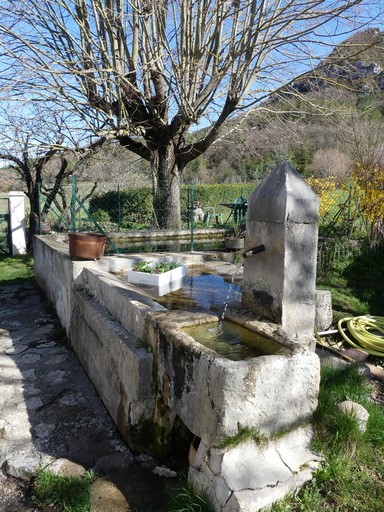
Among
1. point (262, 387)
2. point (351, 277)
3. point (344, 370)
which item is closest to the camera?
point (262, 387)

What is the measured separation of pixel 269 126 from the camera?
39.4ft

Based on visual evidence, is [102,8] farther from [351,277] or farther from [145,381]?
[145,381]

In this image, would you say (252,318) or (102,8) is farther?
(102,8)

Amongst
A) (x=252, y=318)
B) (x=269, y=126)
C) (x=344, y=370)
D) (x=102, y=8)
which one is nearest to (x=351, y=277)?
(x=344, y=370)

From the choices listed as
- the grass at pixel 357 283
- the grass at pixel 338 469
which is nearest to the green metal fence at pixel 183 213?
the grass at pixel 357 283

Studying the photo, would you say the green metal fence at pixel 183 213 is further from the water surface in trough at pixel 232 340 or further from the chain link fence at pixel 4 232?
the water surface in trough at pixel 232 340

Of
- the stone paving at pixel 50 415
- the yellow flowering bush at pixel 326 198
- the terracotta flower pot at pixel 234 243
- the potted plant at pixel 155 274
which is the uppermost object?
the yellow flowering bush at pixel 326 198

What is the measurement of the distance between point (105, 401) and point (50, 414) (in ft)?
1.71

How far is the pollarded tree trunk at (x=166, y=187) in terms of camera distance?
33.4 feet

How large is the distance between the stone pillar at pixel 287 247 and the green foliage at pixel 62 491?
1.83 metres

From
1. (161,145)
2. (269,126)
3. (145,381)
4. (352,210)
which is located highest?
(269,126)

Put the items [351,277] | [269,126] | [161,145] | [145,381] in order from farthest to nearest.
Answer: [269,126] → [161,145] → [351,277] → [145,381]

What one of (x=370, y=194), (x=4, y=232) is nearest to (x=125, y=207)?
(x=4, y=232)

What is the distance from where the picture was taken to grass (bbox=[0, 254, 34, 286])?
909cm
